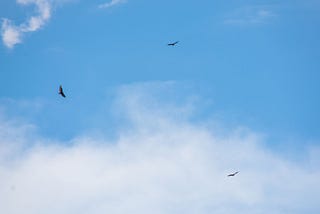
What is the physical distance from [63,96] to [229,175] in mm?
24800

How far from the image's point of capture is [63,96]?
218 ft

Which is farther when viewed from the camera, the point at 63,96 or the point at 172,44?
the point at 172,44

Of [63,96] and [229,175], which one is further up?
[63,96]

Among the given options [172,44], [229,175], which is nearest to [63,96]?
[172,44]

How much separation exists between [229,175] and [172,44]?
65.9 ft

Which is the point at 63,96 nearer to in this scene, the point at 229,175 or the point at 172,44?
the point at 172,44

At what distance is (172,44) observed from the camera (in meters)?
72.5

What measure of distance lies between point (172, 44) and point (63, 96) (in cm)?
1736

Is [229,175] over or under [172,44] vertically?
under

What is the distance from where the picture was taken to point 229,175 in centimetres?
6944
